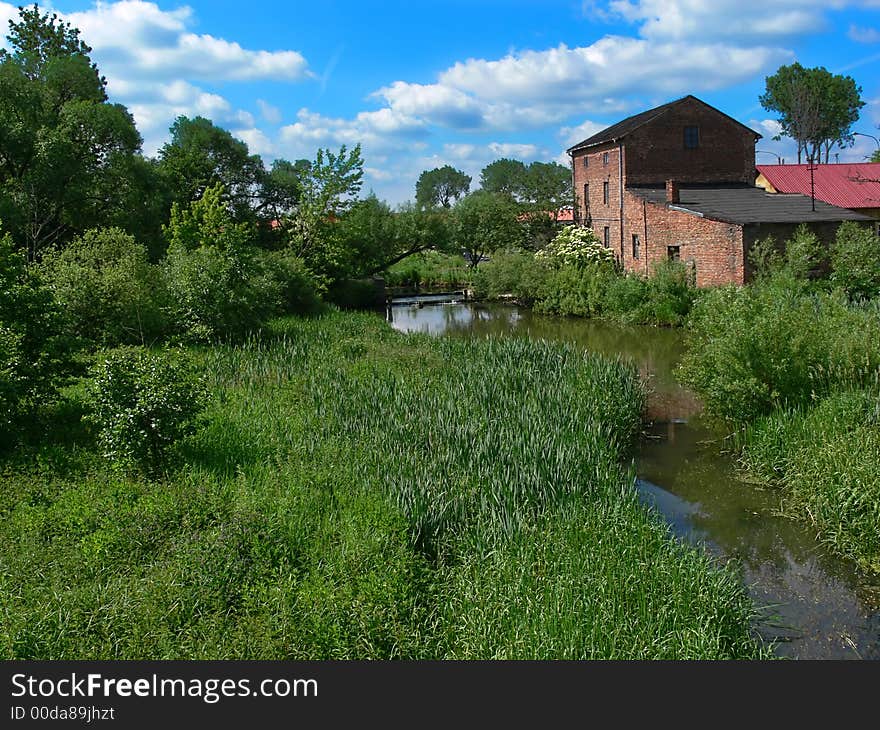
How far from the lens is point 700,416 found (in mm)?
15297

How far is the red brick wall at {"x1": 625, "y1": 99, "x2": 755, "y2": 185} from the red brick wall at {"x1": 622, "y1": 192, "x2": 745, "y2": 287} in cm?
201

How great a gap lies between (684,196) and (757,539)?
1027 inches

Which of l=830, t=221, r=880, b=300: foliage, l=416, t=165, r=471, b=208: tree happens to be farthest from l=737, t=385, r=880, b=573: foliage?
l=416, t=165, r=471, b=208: tree

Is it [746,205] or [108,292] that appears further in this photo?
[746,205]

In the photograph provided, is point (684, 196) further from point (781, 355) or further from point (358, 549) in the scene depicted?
point (358, 549)

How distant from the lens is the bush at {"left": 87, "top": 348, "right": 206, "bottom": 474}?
364 inches

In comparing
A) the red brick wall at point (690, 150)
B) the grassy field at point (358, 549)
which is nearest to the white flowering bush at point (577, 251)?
the red brick wall at point (690, 150)

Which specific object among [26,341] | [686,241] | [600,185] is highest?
[600,185]

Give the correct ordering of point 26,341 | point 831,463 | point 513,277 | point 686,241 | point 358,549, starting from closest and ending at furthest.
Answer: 1. point 358,549
2. point 831,463
3. point 26,341
4. point 686,241
5. point 513,277

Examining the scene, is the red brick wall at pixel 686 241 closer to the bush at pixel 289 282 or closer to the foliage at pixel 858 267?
the foliage at pixel 858 267

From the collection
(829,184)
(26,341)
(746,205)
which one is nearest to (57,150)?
(26,341)

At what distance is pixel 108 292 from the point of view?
56.3 ft

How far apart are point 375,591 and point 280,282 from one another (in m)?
18.7

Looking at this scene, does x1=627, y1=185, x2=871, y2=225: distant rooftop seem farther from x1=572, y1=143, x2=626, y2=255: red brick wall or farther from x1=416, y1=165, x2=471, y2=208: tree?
x1=416, y1=165, x2=471, y2=208: tree
